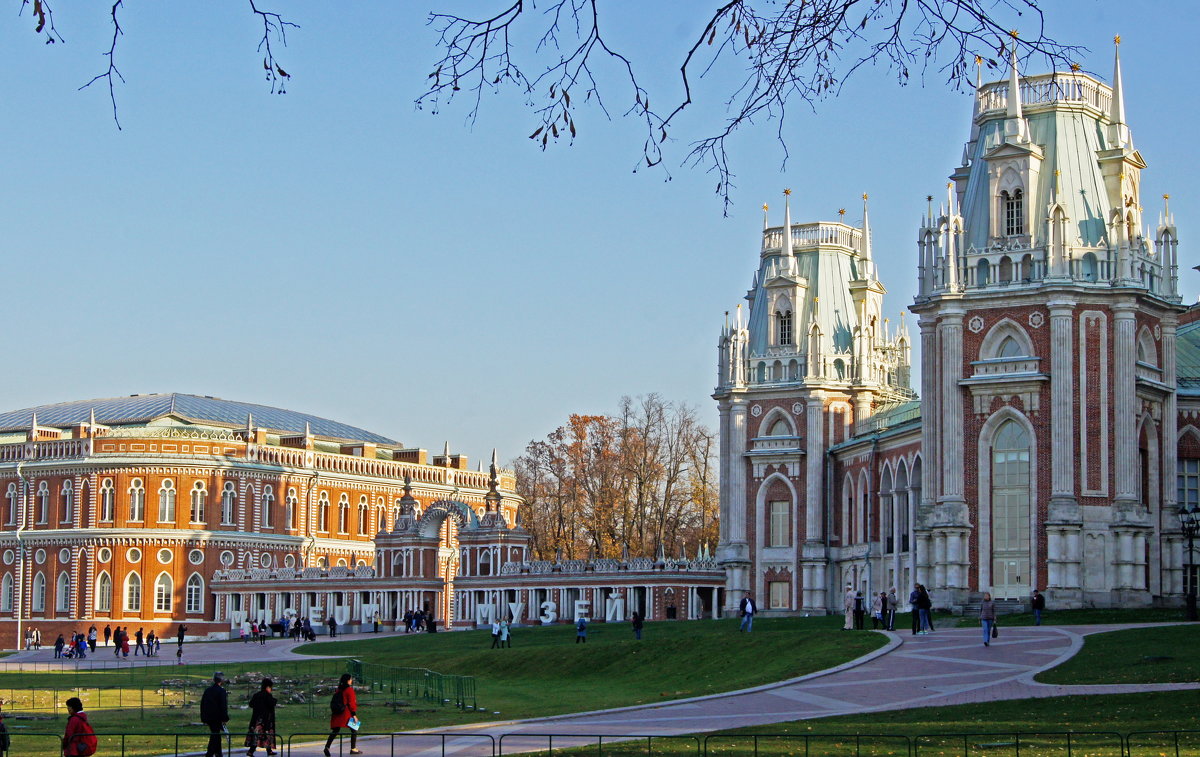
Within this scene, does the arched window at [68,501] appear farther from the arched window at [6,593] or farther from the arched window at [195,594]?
the arched window at [195,594]

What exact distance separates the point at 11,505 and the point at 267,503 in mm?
15120

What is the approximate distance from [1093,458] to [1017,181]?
32.1 ft

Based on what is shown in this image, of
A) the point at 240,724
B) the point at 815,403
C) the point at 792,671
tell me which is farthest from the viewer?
the point at 815,403

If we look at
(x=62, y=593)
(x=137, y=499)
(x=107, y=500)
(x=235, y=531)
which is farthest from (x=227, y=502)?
(x=62, y=593)

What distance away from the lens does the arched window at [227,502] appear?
9869 centimetres

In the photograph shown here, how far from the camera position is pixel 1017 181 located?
5838 centimetres

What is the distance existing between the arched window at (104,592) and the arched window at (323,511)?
13671mm

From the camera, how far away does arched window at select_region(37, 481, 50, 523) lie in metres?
99.4

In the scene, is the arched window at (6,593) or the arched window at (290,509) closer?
the arched window at (6,593)

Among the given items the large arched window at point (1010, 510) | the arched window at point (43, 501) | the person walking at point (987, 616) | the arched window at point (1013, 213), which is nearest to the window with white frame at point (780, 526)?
the large arched window at point (1010, 510)

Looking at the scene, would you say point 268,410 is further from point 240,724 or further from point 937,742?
point 937,742

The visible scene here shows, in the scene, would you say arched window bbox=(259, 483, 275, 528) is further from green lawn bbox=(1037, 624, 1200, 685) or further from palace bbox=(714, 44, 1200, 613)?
green lawn bbox=(1037, 624, 1200, 685)

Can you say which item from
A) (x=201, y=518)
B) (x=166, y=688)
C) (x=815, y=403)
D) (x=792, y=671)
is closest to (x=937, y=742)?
(x=792, y=671)

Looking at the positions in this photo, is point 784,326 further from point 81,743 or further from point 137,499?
point 81,743
